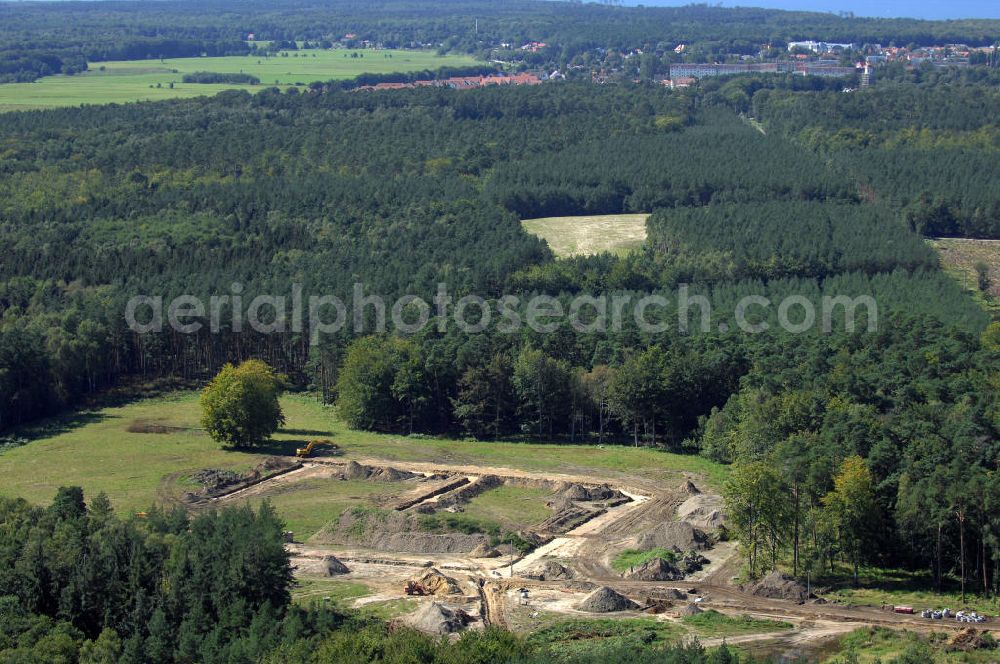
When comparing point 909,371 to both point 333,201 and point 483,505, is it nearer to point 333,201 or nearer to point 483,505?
point 483,505

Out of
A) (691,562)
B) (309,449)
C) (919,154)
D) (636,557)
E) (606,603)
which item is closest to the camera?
(606,603)

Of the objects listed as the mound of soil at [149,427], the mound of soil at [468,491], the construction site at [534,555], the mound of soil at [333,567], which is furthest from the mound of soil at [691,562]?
the mound of soil at [149,427]

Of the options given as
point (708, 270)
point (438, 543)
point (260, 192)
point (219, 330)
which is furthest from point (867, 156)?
point (438, 543)

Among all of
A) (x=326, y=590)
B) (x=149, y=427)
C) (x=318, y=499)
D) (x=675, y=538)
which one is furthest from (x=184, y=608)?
(x=149, y=427)

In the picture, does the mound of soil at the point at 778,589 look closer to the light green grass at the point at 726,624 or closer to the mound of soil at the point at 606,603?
the light green grass at the point at 726,624

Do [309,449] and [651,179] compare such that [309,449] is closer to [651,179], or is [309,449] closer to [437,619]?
[437,619]
